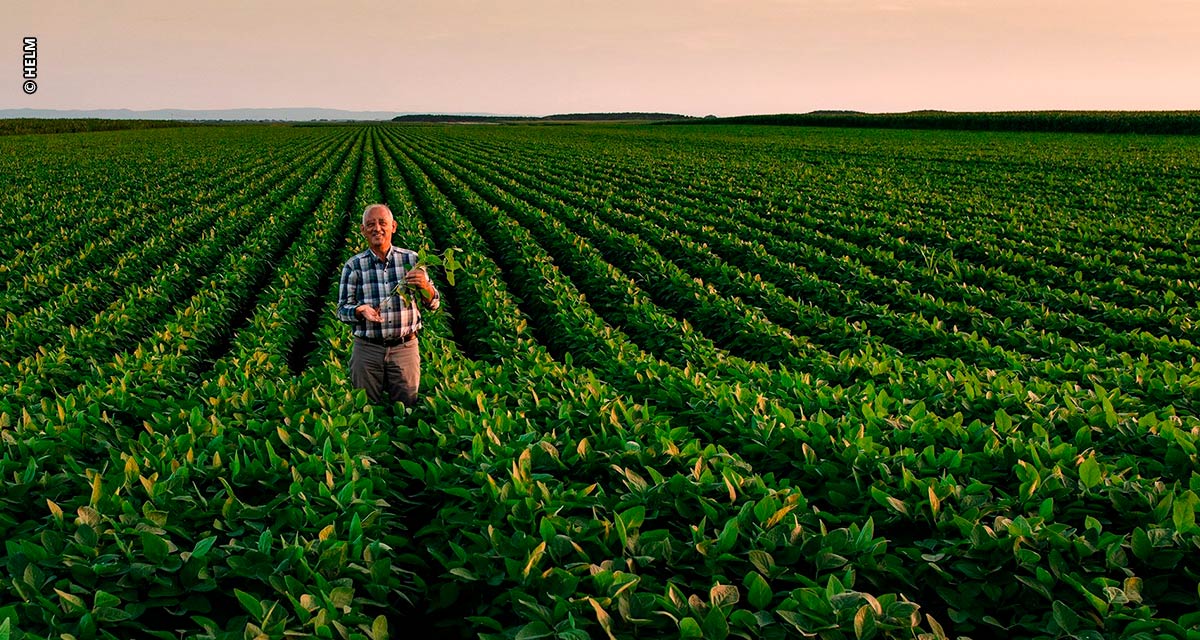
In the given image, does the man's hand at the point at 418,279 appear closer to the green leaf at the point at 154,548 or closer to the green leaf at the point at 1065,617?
the green leaf at the point at 154,548

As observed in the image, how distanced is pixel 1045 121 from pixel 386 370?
75980mm

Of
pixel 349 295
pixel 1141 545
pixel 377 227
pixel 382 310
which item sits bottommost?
pixel 1141 545

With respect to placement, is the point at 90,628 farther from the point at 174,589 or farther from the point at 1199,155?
the point at 1199,155

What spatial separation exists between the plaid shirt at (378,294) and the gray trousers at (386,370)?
14 cm

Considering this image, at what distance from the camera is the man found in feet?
17.8

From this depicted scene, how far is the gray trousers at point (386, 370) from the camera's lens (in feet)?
18.9

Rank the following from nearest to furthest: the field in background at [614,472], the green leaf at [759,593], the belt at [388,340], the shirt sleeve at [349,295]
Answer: the green leaf at [759,593], the field in background at [614,472], the shirt sleeve at [349,295], the belt at [388,340]

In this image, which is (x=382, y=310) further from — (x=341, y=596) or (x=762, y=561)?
(x=762, y=561)

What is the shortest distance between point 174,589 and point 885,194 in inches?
906

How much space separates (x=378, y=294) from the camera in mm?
5641

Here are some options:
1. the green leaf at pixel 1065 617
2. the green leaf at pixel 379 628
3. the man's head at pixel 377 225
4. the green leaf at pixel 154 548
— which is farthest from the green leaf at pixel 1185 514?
the man's head at pixel 377 225

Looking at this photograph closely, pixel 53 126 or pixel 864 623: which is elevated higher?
pixel 53 126

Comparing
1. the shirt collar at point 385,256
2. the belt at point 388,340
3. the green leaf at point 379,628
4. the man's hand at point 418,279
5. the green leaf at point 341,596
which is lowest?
the green leaf at point 379,628

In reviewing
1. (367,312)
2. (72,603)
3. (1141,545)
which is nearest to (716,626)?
(1141,545)
